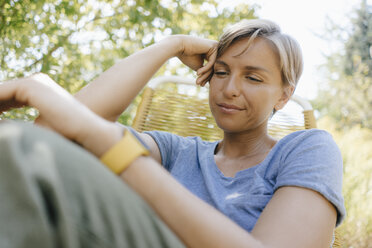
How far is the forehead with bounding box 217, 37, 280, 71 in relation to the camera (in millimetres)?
1567

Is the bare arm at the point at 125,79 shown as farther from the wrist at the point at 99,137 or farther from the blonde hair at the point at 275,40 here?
the wrist at the point at 99,137

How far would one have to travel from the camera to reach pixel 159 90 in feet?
8.66

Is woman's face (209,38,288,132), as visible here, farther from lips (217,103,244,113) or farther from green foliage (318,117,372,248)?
green foliage (318,117,372,248)

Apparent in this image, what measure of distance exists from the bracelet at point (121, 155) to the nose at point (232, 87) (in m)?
0.82

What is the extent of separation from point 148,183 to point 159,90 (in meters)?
1.87

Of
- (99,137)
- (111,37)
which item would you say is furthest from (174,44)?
(111,37)

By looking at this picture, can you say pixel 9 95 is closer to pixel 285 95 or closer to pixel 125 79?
pixel 125 79

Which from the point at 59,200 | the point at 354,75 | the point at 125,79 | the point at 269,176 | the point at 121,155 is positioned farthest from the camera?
the point at 354,75

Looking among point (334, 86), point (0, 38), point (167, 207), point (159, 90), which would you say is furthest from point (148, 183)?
point (334, 86)

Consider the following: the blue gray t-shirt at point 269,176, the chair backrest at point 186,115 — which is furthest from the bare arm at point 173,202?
the chair backrest at point 186,115

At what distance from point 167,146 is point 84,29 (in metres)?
2.65

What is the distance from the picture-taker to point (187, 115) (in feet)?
8.62

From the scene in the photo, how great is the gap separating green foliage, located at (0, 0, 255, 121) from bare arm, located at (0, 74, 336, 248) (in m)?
1.96

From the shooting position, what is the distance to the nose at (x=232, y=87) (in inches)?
61.7
